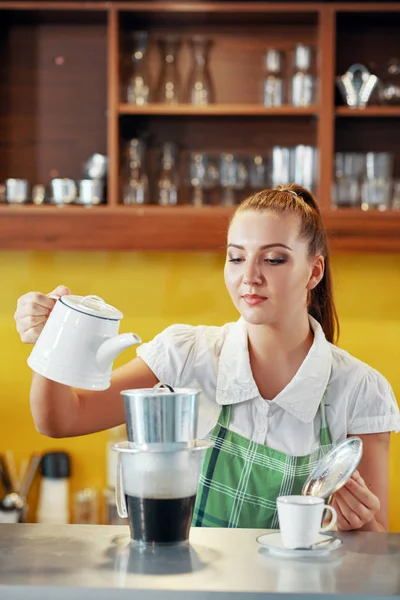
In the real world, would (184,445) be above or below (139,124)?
below

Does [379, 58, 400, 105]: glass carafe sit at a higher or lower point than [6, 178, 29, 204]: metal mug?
higher

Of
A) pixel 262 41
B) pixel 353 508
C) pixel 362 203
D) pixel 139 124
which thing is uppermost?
pixel 262 41

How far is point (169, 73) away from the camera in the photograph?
9.48ft

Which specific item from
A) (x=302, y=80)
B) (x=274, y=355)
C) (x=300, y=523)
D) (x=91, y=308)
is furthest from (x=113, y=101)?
(x=300, y=523)

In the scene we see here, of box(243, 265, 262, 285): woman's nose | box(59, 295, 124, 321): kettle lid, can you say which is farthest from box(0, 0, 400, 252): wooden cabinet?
box(59, 295, 124, 321): kettle lid

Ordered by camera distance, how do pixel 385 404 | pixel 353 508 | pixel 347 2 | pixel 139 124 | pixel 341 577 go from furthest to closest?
1. pixel 139 124
2. pixel 347 2
3. pixel 385 404
4. pixel 353 508
5. pixel 341 577

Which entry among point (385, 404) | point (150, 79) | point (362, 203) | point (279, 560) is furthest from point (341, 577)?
point (150, 79)

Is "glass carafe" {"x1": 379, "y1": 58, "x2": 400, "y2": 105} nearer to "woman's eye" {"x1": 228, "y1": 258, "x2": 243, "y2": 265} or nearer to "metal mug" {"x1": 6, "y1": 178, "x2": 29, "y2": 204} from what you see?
"metal mug" {"x1": 6, "y1": 178, "x2": 29, "y2": 204}

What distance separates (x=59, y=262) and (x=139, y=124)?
515mm

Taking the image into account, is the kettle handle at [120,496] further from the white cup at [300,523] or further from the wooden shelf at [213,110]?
the wooden shelf at [213,110]

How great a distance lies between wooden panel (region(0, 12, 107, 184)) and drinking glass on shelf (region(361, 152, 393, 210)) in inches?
32.1

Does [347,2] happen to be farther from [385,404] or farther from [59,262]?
[385,404]

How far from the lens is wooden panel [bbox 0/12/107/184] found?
2984 mm

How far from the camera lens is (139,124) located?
2961mm
